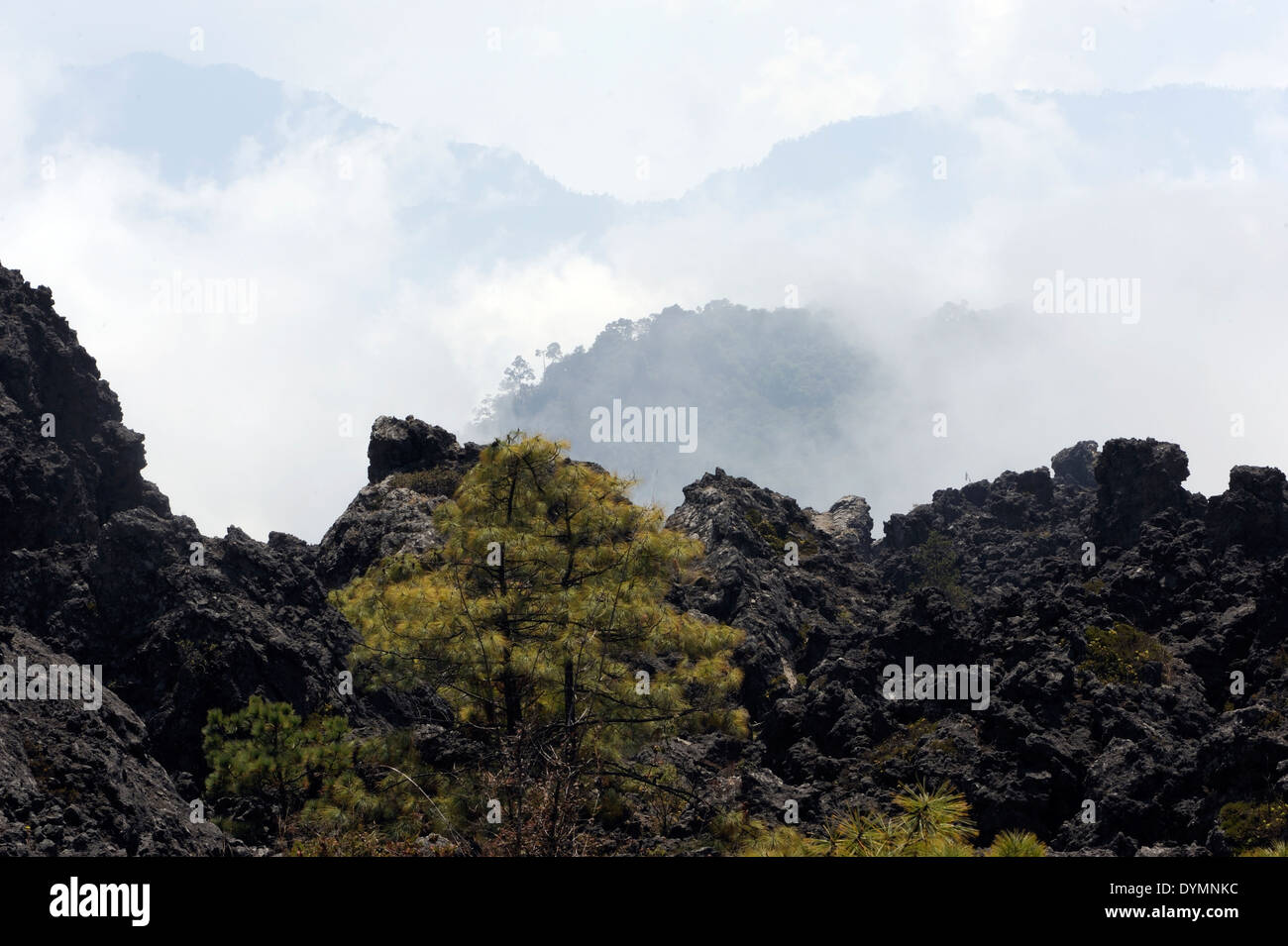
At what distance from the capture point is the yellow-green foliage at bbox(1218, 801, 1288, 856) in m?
23.9

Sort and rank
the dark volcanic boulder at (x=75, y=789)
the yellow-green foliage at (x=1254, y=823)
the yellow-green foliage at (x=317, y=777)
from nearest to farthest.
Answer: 1. the dark volcanic boulder at (x=75, y=789)
2. the yellow-green foliage at (x=317, y=777)
3. the yellow-green foliage at (x=1254, y=823)

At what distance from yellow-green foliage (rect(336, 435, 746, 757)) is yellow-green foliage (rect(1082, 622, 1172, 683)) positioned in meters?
21.0

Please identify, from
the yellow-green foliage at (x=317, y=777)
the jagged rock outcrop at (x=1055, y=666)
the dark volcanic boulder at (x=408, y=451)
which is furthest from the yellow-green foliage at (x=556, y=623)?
the dark volcanic boulder at (x=408, y=451)

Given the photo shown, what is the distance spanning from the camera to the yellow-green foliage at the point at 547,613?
2211cm

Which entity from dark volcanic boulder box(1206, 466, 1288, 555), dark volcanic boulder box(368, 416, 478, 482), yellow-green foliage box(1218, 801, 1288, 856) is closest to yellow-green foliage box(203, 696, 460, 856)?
yellow-green foliage box(1218, 801, 1288, 856)

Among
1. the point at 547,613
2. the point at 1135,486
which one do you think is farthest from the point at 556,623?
the point at 1135,486

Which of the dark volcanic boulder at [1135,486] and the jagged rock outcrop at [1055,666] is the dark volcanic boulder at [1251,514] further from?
the dark volcanic boulder at [1135,486]

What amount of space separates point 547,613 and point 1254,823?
1676 centimetres

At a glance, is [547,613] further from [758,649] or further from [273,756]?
[758,649]

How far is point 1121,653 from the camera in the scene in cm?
4050

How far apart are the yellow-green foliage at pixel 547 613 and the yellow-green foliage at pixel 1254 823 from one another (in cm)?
1167

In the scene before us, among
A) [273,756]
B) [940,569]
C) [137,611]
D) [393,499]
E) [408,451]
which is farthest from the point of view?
[940,569]

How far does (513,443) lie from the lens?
25.0 meters
